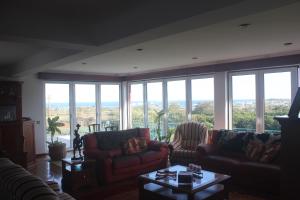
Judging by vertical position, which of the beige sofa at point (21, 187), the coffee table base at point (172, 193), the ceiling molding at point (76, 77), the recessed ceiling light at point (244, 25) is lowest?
the coffee table base at point (172, 193)

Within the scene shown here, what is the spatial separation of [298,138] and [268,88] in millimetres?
3498

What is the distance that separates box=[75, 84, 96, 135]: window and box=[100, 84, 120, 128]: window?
319mm

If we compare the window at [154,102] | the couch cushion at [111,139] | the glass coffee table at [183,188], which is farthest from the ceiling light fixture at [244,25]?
the window at [154,102]

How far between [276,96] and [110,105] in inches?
198

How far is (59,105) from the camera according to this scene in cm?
728

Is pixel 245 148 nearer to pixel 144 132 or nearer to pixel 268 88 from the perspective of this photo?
pixel 268 88

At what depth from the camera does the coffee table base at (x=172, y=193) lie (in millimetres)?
3240

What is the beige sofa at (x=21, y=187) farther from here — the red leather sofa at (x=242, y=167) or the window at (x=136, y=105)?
the window at (x=136, y=105)

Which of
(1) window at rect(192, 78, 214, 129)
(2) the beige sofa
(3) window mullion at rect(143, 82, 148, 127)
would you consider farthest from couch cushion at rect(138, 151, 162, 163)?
(3) window mullion at rect(143, 82, 148, 127)

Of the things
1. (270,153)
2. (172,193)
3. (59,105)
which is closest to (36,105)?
(59,105)

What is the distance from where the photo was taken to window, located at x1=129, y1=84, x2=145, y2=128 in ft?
26.8

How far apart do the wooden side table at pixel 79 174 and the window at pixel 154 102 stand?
339 centimetres

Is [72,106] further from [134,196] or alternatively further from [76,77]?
[134,196]

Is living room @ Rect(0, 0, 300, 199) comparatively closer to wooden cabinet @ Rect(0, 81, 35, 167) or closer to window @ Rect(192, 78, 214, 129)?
window @ Rect(192, 78, 214, 129)
